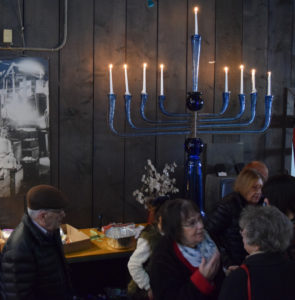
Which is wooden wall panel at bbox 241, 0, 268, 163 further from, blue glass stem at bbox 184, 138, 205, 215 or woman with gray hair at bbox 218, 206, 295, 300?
woman with gray hair at bbox 218, 206, 295, 300

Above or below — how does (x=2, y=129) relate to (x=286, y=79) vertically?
below

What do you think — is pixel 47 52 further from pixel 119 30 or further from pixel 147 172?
pixel 147 172

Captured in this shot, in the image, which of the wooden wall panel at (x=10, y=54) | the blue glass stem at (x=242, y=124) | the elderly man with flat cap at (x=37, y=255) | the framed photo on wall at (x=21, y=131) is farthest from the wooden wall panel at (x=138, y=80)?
the elderly man with flat cap at (x=37, y=255)

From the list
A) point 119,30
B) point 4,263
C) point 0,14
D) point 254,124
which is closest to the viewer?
point 4,263

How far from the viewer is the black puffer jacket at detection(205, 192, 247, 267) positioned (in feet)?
8.13

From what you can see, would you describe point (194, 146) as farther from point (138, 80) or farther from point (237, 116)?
point (138, 80)

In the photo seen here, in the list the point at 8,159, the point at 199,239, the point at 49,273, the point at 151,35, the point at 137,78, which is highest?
the point at 151,35

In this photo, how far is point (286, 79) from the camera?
3797 mm

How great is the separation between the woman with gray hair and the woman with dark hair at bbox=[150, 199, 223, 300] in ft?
0.61

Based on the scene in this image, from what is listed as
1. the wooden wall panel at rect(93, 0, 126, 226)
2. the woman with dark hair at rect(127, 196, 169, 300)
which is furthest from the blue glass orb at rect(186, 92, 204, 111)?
the woman with dark hair at rect(127, 196, 169, 300)

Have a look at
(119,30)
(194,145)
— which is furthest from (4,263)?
(119,30)

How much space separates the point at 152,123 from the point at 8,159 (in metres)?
1.16

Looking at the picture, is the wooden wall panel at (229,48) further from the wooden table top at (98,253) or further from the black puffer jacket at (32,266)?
the black puffer jacket at (32,266)

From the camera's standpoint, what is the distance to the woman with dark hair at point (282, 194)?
6.47 feet
